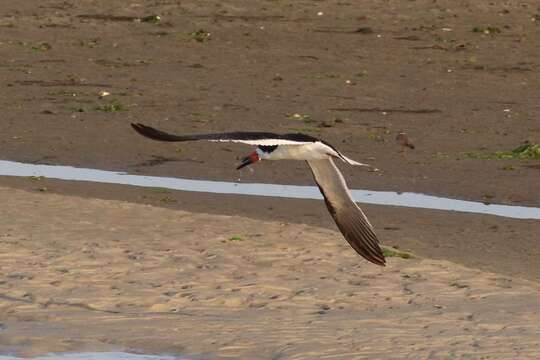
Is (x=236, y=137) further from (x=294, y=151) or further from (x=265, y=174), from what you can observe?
(x=265, y=174)

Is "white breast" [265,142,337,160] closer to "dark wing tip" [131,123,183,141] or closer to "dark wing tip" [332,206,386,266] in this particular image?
"dark wing tip" [332,206,386,266]

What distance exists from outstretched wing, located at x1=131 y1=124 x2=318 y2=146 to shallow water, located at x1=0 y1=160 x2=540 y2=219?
5.36m

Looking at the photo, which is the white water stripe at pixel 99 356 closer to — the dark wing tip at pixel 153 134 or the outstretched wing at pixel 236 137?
the outstretched wing at pixel 236 137

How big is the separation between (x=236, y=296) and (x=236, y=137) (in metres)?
2.35

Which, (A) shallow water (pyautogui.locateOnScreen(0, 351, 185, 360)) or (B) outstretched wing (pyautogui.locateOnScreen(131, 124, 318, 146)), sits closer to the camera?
(B) outstretched wing (pyautogui.locateOnScreen(131, 124, 318, 146))

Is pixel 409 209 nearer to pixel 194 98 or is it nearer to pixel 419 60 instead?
pixel 194 98

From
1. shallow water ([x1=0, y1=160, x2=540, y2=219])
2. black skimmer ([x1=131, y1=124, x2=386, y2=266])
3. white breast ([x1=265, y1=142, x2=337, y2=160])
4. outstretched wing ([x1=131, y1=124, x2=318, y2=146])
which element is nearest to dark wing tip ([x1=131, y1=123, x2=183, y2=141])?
outstretched wing ([x1=131, y1=124, x2=318, y2=146])

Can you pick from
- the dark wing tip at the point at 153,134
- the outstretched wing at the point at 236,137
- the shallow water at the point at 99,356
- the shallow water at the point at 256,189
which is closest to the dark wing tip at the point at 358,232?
the outstretched wing at the point at 236,137

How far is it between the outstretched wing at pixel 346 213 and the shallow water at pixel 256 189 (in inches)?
164

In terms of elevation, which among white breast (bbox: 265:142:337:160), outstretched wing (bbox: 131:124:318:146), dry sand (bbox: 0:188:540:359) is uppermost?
outstretched wing (bbox: 131:124:318:146)

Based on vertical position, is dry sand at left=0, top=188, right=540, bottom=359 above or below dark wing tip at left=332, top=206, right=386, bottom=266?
below

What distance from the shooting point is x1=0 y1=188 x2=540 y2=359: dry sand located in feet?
30.4

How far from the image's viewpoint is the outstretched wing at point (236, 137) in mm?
7730

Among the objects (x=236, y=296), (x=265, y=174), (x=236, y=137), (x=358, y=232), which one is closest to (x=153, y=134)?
(x=236, y=137)
